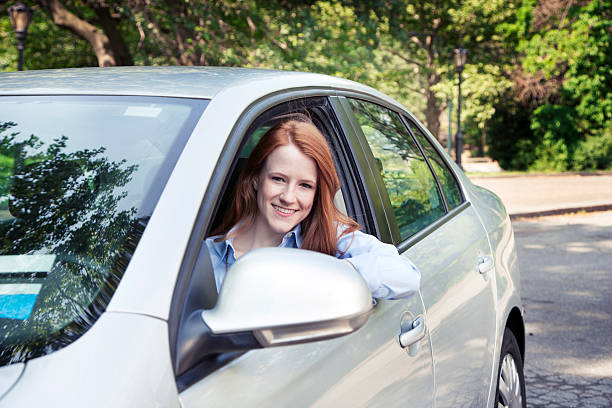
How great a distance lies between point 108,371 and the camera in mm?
1177

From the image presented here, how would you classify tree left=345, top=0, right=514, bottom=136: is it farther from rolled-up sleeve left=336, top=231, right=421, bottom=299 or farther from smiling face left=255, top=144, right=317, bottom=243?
rolled-up sleeve left=336, top=231, right=421, bottom=299

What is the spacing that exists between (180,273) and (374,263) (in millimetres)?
669

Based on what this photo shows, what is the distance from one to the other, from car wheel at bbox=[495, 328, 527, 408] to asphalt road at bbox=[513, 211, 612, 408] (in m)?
1.05

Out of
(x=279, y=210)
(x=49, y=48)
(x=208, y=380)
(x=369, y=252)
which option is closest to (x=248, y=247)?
(x=279, y=210)

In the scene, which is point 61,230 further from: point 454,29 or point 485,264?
point 454,29

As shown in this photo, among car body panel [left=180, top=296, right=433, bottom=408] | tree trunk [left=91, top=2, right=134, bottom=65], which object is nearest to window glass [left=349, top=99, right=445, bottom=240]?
car body panel [left=180, top=296, right=433, bottom=408]

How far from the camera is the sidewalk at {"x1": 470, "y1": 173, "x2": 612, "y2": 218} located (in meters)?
14.5

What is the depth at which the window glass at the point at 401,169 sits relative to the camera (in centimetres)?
261

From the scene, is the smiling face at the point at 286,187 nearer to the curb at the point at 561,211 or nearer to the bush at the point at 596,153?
the curb at the point at 561,211

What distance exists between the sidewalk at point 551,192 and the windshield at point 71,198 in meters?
12.6

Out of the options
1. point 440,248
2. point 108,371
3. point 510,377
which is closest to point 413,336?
point 440,248

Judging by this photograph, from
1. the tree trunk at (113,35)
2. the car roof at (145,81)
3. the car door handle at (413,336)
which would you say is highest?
the car roof at (145,81)

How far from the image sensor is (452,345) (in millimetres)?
2377

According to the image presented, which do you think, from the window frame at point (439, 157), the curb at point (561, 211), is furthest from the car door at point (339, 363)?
the curb at point (561, 211)
